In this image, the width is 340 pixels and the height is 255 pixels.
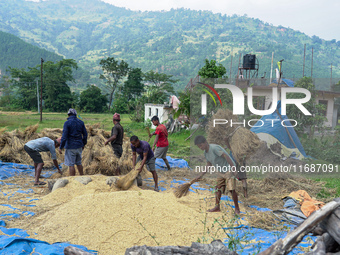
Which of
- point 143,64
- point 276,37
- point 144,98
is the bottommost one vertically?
point 144,98

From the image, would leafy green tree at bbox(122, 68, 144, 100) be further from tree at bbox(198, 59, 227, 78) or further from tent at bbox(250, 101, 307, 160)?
tent at bbox(250, 101, 307, 160)

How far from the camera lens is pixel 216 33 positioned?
167 m

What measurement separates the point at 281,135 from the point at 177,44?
121m

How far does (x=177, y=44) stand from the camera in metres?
125

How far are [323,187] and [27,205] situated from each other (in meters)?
5.80

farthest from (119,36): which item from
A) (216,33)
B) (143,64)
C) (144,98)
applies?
(144,98)

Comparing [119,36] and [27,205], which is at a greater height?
[119,36]

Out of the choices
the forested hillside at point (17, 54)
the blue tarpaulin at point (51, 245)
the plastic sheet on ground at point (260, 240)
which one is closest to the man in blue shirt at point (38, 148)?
the blue tarpaulin at point (51, 245)

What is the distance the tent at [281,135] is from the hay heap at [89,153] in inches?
171

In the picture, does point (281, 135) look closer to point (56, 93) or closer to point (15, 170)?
point (15, 170)

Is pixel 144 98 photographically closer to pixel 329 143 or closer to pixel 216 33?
pixel 329 143

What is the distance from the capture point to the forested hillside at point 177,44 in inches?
3760

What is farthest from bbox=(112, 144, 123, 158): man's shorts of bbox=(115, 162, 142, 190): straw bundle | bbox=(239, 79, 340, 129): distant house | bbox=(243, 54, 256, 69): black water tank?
bbox=(243, 54, 256, 69): black water tank

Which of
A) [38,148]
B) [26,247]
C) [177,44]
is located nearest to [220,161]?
[26,247]
